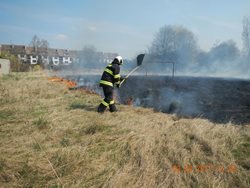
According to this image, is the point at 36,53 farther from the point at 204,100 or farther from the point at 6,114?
the point at 6,114

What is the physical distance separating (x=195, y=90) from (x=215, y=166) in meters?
12.4

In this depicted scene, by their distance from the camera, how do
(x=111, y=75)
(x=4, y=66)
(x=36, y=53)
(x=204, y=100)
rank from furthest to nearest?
(x=36, y=53) → (x=4, y=66) → (x=204, y=100) → (x=111, y=75)

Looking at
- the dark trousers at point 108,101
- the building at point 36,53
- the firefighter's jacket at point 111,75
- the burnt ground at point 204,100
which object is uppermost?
the building at point 36,53

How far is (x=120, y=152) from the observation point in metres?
5.19

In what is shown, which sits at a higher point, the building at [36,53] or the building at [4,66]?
the building at [36,53]

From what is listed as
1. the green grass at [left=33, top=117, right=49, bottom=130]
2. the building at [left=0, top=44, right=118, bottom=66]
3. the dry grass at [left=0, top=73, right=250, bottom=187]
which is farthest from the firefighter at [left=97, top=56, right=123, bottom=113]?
the building at [left=0, top=44, right=118, bottom=66]

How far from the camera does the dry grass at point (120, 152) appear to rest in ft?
13.8

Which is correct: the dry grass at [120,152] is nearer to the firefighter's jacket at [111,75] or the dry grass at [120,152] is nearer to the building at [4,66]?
the firefighter's jacket at [111,75]

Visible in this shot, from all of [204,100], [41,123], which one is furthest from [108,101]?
[204,100]

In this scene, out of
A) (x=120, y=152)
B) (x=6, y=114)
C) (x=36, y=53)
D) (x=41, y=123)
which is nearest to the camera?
(x=120, y=152)

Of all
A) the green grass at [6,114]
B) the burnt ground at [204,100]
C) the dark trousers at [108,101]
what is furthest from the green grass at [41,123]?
the burnt ground at [204,100]

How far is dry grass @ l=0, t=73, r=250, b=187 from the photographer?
13.8ft

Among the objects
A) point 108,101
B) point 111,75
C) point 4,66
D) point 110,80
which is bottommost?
point 108,101

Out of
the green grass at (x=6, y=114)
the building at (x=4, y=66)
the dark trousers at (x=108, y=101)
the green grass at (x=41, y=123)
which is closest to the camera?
the green grass at (x=41, y=123)
